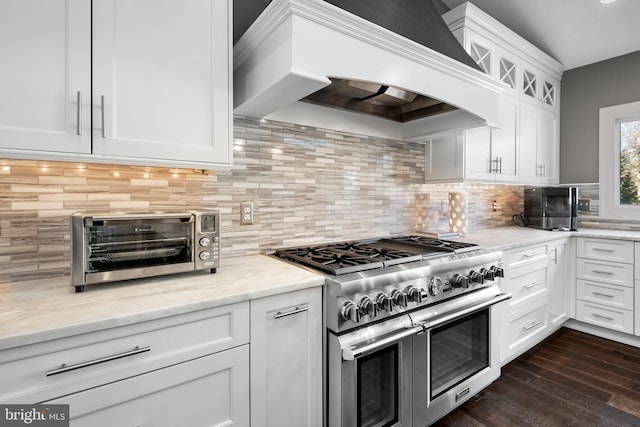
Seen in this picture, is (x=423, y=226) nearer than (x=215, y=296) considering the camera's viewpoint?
No

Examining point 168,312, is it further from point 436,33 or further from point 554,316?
point 554,316

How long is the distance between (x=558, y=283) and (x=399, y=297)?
89.9 inches

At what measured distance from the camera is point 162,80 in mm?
1268

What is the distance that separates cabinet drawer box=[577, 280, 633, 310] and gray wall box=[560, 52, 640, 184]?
3.90 ft

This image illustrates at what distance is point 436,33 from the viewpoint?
74.4 inches

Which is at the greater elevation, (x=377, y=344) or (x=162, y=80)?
(x=162, y=80)

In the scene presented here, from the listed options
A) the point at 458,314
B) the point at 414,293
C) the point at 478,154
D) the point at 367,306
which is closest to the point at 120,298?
the point at 367,306

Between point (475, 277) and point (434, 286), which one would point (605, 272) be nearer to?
point (475, 277)

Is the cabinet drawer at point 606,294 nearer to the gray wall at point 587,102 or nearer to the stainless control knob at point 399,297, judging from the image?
Result: the gray wall at point 587,102

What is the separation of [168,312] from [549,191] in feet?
12.0

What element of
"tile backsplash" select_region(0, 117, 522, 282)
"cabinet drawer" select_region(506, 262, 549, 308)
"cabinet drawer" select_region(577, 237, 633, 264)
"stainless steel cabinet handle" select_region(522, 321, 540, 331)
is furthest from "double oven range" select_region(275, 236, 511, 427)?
"cabinet drawer" select_region(577, 237, 633, 264)

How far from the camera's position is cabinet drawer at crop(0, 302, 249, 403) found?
2.74 feet

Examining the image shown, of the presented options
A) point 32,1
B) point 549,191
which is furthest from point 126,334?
point 549,191

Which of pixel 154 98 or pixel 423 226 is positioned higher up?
pixel 154 98
